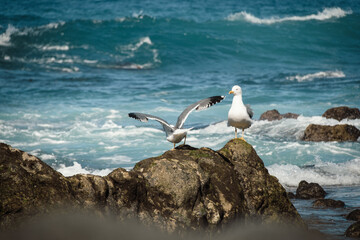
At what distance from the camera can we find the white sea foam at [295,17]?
38.3 m

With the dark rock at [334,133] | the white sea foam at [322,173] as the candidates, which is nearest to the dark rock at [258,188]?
the white sea foam at [322,173]

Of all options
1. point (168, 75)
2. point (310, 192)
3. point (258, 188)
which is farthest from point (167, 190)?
point (168, 75)

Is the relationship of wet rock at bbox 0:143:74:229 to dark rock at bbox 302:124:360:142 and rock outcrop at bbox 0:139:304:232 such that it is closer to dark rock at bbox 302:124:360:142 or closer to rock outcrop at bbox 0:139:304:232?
rock outcrop at bbox 0:139:304:232

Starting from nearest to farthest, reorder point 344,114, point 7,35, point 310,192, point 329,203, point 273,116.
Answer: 1. point 329,203
2. point 310,192
3. point 344,114
4. point 273,116
5. point 7,35

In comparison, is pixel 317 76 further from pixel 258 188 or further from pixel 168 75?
pixel 258 188

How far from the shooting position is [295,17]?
3950cm

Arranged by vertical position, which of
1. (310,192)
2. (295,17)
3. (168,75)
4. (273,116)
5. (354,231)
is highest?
(295,17)

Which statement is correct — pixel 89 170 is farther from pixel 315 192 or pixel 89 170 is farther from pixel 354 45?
pixel 354 45

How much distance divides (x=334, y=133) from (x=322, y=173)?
114 inches

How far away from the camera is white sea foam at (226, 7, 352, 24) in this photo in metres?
38.3

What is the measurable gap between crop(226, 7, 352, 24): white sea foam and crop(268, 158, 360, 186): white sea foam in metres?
29.4

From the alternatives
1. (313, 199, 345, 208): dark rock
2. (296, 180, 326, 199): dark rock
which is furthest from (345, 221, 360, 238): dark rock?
(296, 180, 326, 199): dark rock

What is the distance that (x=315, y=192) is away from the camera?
792cm

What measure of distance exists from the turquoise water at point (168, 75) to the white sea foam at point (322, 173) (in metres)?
0.02
